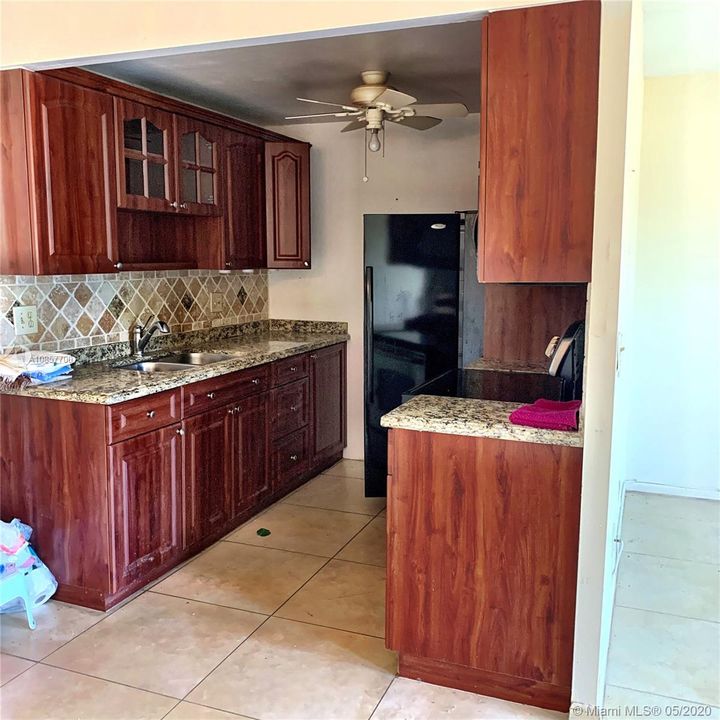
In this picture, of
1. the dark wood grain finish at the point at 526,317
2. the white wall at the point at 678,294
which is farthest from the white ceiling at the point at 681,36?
the dark wood grain finish at the point at 526,317

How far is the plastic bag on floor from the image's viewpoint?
2.73 metres

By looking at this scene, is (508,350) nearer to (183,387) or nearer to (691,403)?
(691,403)

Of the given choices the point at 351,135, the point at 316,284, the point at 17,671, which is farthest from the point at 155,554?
the point at 351,135

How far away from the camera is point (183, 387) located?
318 centimetres

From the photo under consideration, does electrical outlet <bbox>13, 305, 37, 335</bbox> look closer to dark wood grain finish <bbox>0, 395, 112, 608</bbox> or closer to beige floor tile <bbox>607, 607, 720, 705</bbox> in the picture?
dark wood grain finish <bbox>0, 395, 112, 608</bbox>

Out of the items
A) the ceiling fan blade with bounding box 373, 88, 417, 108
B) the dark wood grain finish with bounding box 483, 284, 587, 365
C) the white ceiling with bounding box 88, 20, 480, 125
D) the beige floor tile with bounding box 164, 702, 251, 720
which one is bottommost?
the beige floor tile with bounding box 164, 702, 251, 720

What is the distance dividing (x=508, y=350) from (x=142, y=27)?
2230 millimetres

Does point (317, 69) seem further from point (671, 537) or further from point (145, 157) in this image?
point (671, 537)

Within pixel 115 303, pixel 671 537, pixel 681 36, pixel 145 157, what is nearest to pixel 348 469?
pixel 115 303

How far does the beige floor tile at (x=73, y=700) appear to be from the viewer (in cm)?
223

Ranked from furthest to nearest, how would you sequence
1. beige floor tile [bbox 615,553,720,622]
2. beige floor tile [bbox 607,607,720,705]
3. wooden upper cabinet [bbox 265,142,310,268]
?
1. wooden upper cabinet [bbox 265,142,310,268]
2. beige floor tile [bbox 615,553,720,622]
3. beige floor tile [bbox 607,607,720,705]

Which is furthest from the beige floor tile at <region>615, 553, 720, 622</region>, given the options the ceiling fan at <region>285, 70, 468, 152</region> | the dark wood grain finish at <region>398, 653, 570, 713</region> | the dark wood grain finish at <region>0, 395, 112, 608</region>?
the ceiling fan at <region>285, 70, 468, 152</region>

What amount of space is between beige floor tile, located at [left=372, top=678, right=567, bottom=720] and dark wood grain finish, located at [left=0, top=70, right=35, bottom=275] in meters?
2.13

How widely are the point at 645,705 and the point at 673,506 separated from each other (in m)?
2.04
